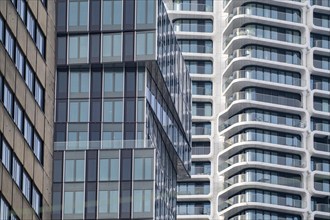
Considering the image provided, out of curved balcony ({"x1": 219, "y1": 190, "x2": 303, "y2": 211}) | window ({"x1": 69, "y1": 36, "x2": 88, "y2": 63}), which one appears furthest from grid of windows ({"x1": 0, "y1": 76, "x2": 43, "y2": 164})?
curved balcony ({"x1": 219, "y1": 190, "x2": 303, "y2": 211})

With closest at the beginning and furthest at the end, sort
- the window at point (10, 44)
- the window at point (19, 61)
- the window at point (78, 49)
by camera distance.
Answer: the window at point (10, 44)
the window at point (19, 61)
the window at point (78, 49)

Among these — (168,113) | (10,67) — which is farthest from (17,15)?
(168,113)

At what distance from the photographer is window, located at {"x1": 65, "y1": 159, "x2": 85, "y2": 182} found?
125m

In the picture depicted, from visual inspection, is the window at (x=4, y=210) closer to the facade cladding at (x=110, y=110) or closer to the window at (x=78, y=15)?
the facade cladding at (x=110, y=110)

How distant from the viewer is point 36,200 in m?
81.6

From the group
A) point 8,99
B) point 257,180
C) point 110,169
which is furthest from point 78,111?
point 257,180

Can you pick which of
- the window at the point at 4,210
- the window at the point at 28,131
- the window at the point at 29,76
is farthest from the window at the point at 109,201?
the window at the point at 4,210

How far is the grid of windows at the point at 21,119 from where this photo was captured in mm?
75875

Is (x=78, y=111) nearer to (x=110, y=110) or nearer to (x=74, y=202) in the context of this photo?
(x=110, y=110)

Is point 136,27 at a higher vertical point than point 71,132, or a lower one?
higher

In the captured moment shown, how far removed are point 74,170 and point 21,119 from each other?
46.6 metres

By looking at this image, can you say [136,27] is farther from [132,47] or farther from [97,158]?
[97,158]

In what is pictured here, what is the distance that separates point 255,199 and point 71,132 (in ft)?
230

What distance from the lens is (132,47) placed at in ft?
416
